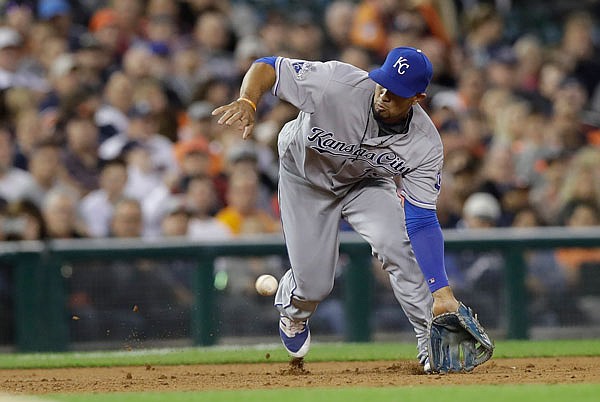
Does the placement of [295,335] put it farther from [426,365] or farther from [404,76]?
[404,76]

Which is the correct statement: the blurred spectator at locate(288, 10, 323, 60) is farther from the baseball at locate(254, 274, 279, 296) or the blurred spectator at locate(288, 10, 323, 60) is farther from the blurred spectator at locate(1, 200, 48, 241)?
the baseball at locate(254, 274, 279, 296)

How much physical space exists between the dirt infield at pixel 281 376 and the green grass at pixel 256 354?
305 mm

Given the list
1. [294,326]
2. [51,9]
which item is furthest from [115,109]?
[294,326]

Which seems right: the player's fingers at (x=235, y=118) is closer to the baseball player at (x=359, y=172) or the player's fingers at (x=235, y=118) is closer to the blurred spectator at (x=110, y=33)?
the baseball player at (x=359, y=172)

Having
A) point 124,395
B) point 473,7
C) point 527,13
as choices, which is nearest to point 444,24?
point 473,7

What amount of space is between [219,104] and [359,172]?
470 centimetres

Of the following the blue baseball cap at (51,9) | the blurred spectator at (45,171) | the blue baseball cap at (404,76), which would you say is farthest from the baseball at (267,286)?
the blue baseball cap at (51,9)

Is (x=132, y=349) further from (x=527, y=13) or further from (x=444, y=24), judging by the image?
(x=527, y=13)

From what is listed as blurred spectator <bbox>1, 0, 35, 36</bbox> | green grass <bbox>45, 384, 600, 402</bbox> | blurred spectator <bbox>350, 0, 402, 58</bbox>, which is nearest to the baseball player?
green grass <bbox>45, 384, 600, 402</bbox>

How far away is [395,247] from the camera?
6.79 meters

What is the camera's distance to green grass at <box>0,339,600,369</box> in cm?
843

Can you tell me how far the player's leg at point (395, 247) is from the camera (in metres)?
6.81

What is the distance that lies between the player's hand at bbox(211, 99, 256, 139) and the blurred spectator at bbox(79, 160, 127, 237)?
4352mm

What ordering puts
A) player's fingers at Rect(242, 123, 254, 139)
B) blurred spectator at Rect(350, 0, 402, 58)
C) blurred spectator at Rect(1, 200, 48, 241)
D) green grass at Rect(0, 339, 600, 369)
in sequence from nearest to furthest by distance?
player's fingers at Rect(242, 123, 254, 139) < green grass at Rect(0, 339, 600, 369) < blurred spectator at Rect(1, 200, 48, 241) < blurred spectator at Rect(350, 0, 402, 58)
